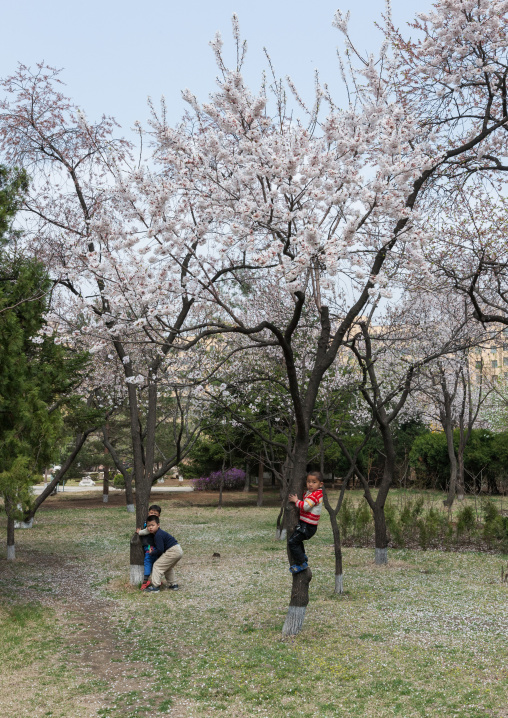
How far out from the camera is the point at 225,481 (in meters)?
29.0

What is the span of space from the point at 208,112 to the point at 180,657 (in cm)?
509

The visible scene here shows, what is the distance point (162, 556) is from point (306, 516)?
3700 millimetres

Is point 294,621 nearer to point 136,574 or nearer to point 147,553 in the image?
point 147,553

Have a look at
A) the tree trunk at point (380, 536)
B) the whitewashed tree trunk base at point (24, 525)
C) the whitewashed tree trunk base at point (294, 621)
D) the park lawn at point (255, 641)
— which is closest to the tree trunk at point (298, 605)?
the whitewashed tree trunk base at point (294, 621)

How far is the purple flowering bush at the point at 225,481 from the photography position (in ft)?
92.4

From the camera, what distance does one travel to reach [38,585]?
8867 millimetres

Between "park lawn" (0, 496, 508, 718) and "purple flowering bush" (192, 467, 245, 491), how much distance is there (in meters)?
17.4

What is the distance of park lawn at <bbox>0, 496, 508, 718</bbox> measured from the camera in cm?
430

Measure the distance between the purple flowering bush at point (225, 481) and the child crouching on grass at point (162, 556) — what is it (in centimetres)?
1901

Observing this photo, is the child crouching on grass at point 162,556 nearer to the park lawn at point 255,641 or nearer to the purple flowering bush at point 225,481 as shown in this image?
the park lawn at point 255,641

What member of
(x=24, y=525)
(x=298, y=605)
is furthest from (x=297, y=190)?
(x=24, y=525)

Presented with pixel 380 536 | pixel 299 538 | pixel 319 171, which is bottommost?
pixel 380 536

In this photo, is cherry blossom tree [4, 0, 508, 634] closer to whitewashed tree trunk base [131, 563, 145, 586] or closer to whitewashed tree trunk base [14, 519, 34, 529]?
whitewashed tree trunk base [131, 563, 145, 586]

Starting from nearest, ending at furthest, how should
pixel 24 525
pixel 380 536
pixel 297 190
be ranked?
pixel 297 190 < pixel 380 536 < pixel 24 525
